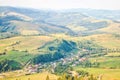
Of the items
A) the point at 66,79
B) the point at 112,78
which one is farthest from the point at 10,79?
the point at 112,78

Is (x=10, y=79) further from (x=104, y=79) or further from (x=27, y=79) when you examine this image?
(x=104, y=79)

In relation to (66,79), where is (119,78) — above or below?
below

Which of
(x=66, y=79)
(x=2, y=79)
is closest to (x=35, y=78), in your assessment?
(x=2, y=79)

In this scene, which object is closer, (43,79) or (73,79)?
(73,79)

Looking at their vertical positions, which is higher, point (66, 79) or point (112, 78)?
point (66, 79)

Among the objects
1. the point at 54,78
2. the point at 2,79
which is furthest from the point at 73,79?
the point at 2,79

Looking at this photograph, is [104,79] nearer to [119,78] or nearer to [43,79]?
[119,78]

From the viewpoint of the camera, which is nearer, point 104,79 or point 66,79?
point 66,79

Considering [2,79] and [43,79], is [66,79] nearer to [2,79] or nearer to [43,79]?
[43,79]
